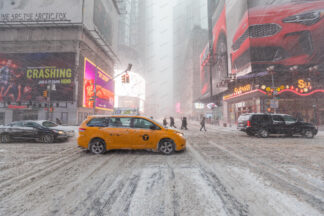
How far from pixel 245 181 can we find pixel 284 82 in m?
25.3

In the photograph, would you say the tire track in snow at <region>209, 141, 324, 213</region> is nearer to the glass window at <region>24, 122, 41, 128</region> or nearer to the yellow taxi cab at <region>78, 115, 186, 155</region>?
the yellow taxi cab at <region>78, 115, 186, 155</region>

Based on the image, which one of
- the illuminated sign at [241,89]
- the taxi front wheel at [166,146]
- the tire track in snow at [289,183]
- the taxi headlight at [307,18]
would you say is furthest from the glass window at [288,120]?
the taxi headlight at [307,18]

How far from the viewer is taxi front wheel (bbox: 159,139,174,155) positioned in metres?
5.57

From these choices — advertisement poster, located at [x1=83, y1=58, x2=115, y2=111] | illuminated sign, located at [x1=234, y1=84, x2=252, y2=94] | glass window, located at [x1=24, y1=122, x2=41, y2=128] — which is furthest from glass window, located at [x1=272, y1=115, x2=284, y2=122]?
advertisement poster, located at [x1=83, y1=58, x2=115, y2=111]

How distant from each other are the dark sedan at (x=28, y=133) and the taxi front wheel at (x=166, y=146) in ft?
22.6

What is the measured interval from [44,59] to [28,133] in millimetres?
28439

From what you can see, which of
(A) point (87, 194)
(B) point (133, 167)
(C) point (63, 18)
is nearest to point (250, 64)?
(B) point (133, 167)

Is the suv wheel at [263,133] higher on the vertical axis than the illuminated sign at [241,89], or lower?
lower

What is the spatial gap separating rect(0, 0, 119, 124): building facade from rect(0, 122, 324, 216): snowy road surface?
2523 cm

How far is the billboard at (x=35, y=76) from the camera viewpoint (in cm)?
2706

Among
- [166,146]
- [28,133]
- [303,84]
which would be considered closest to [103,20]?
[28,133]

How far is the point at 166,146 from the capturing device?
18.4 feet

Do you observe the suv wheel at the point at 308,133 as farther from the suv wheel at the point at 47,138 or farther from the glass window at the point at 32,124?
the glass window at the point at 32,124

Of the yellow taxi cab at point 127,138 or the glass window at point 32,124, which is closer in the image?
the yellow taxi cab at point 127,138
